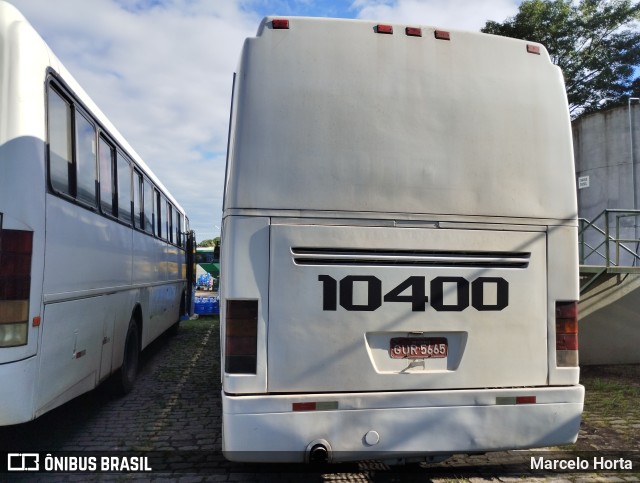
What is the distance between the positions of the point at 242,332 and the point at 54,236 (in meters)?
1.72

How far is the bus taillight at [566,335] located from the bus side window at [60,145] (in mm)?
3891

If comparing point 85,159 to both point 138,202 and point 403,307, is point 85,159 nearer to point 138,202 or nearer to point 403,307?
point 138,202

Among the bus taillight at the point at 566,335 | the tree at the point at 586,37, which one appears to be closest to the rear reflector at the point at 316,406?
the bus taillight at the point at 566,335

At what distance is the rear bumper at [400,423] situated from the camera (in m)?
3.02

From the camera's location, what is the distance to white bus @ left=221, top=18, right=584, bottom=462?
3.11 meters

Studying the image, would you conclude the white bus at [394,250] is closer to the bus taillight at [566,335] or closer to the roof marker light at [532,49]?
the bus taillight at [566,335]

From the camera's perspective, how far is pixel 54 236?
12.0ft

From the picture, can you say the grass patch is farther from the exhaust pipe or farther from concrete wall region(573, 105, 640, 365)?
concrete wall region(573, 105, 640, 365)

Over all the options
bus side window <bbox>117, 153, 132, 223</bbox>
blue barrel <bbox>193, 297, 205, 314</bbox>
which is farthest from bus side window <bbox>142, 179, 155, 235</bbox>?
blue barrel <bbox>193, 297, 205, 314</bbox>

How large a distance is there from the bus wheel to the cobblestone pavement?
170mm

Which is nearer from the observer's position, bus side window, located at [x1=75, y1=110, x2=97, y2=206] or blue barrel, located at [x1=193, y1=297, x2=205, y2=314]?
bus side window, located at [x1=75, y1=110, x2=97, y2=206]

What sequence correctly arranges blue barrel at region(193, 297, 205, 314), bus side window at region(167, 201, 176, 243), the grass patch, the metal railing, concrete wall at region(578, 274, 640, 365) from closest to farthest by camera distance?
the grass patch
the metal railing
concrete wall at region(578, 274, 640, 365)
bus side window at region(167, 201, 176, 243)
blue barrel at region(193, 297, 205, 314)

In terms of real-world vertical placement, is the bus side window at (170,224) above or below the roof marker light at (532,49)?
below

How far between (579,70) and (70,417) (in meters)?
30.1
